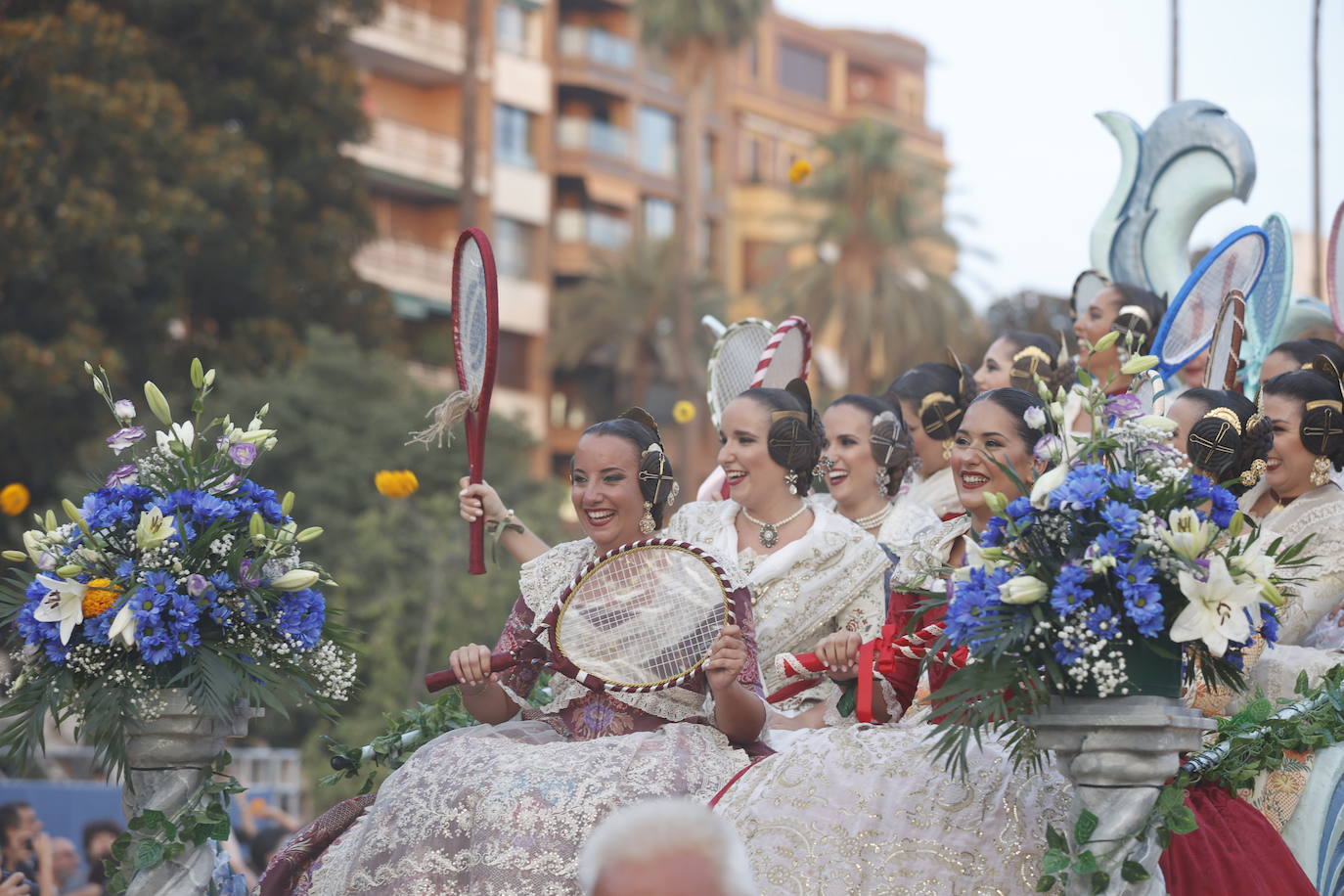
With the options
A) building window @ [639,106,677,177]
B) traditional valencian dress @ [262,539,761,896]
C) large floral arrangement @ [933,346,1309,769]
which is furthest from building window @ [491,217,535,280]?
large floral arrangement @ [933,346,1309,769]

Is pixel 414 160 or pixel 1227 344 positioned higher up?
pixel 414 160

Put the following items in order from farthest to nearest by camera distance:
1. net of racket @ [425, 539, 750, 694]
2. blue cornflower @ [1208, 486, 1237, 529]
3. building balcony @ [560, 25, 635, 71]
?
building balcony @ [560, 25, 635, 71] → net of racket @ [425, 539, 750, 694] → blue cornflower @ [1208, 486, 1237, 529]

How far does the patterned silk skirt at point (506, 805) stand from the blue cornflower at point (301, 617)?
20.0 inches

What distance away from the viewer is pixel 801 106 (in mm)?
52656

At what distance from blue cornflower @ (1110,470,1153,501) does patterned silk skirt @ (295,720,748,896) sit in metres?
1.61

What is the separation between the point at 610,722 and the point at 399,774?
2.40 feet

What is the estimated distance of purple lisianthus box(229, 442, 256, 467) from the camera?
566 centimetres

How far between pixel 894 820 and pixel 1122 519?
3.70ft

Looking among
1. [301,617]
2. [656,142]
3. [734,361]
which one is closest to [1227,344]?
[734,361]

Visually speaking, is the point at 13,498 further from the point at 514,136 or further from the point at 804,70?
the point at 804,70

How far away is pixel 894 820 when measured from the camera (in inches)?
199

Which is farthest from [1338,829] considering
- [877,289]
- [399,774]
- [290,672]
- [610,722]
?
[877,289]

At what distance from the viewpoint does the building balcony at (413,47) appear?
125 ft

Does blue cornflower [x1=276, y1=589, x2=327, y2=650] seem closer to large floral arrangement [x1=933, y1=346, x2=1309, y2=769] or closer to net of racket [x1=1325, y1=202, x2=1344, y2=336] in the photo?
large floral arrangement [x1=933, y1=346, x2=1309, y2=769]
